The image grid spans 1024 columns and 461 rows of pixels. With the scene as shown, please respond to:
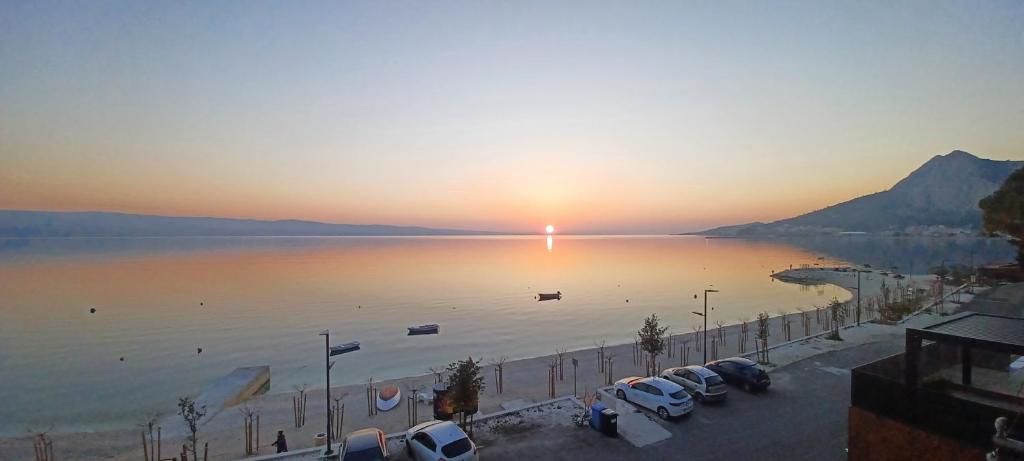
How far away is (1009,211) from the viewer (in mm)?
26359

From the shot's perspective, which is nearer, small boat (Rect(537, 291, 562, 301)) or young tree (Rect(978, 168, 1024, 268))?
young tree (Rect(978, 168, 1024, 268))

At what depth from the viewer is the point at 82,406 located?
30.7 m

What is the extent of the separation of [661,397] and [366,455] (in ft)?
38.6

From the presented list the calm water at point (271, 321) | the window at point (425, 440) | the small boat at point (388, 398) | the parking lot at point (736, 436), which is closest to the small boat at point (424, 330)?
the calm water at point (271, 321)

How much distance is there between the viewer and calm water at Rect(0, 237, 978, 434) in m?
34.9

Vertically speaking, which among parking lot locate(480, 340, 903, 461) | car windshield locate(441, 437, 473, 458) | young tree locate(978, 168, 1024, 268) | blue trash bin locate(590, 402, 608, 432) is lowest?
parking lot locate(480, 340, 903, 461)

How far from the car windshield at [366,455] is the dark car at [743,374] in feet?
55.2

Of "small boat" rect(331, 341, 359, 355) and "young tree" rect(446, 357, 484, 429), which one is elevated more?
"young tree" rect(446, 357, 484, 429)

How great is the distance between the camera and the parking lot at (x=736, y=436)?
15.7 meters

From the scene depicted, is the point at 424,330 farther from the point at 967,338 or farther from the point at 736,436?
the point at 967,338

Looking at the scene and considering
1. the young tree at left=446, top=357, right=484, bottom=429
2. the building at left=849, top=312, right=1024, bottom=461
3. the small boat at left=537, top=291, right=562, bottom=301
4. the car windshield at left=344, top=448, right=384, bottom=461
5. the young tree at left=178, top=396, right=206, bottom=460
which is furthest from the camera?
the small boat at left=537, top=291, right=562, bottom=301

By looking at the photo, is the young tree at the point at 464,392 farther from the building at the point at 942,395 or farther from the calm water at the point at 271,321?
the calm water at the point at 271,321

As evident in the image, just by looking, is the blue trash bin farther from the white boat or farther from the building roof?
the white boat

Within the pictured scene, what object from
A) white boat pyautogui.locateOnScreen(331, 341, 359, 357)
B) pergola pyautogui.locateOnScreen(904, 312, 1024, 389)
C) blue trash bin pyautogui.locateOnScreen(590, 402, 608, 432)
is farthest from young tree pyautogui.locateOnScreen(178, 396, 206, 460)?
pergola pyautogui.locateOnScreen(904, 312, 1024, 389)
